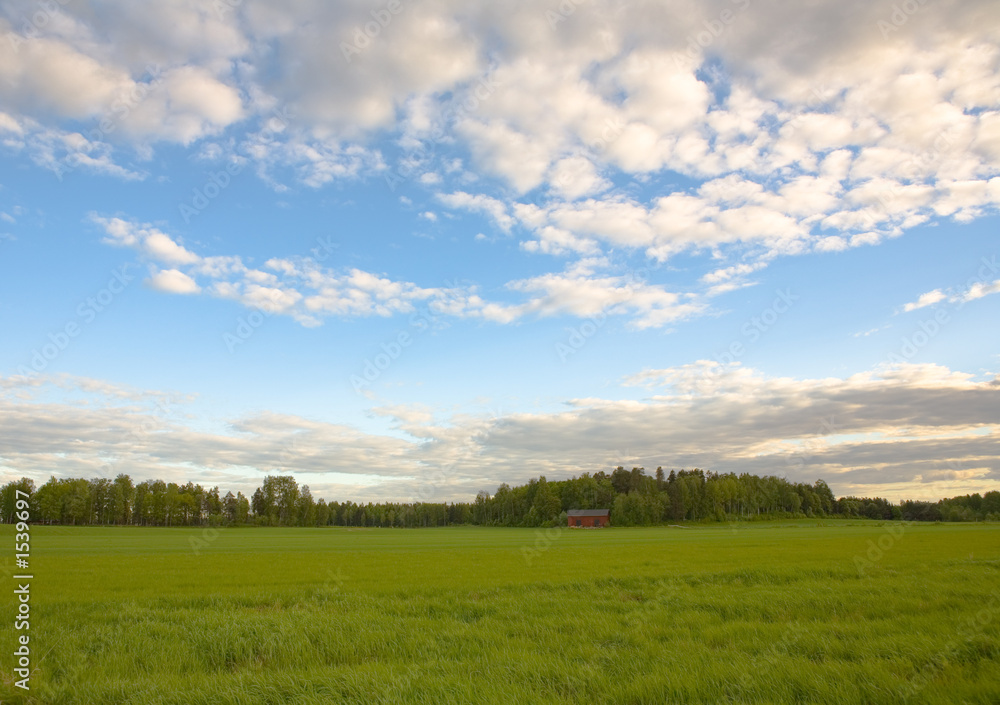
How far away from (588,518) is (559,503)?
1735 centimetres

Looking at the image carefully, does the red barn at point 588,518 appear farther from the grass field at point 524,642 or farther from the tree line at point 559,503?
the grass field at point 524,642

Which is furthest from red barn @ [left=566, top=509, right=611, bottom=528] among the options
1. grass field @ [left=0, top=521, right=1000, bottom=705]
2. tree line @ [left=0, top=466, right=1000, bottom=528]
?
grass field @ [left=0, top=521, right=1000, bottom=705]

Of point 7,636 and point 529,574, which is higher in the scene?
point 7,636

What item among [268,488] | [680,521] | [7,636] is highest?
[7,636]

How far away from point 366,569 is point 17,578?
1472 centimetres

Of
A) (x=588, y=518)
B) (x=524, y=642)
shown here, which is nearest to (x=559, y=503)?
(x=588, y=518)

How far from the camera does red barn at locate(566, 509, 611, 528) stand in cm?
15788

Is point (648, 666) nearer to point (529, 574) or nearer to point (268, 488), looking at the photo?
point (529, 574)

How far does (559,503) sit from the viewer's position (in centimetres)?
17650

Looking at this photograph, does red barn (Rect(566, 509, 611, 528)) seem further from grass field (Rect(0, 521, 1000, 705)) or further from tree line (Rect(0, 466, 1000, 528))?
grass field (Rect(0, 521, 1000, 705))

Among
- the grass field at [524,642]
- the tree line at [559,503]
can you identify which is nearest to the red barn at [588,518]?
the tree line at [559,503]

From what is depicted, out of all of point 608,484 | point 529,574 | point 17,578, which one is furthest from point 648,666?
point 608,484

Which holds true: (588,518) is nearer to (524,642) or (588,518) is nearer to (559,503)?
(559,503)

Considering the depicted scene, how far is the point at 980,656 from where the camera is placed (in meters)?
8.99
